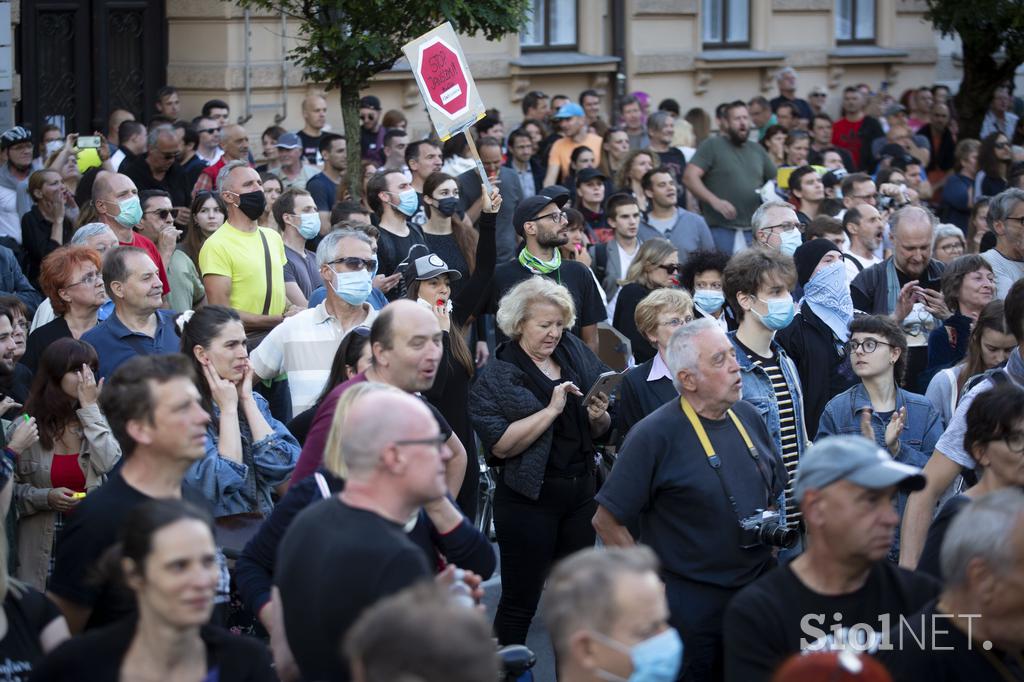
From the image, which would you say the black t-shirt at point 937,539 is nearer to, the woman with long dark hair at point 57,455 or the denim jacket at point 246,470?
the denim jacket at point 246,470

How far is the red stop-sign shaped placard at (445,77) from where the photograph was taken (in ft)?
31.3

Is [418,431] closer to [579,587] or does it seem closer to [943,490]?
[579,587]

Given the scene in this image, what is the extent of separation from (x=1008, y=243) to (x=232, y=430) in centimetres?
523

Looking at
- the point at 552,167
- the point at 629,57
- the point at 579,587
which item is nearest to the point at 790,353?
the point at 579,587

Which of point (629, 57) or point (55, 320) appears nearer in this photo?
point (55, 320)

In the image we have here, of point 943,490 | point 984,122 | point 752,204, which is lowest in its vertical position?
point 943,490

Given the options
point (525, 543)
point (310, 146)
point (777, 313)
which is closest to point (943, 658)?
point (525, 543)

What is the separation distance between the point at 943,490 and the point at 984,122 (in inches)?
593

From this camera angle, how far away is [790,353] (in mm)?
7992

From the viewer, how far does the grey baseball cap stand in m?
4.35

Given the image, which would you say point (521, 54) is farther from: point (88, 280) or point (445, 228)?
point (88, 280)

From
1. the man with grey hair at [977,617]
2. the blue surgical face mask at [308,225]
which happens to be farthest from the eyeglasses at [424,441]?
the blue surgical face mask at [308,225]

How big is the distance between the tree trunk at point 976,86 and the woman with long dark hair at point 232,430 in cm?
1412

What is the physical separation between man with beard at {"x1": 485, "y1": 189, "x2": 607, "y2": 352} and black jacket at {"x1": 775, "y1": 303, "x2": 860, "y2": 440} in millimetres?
1308
